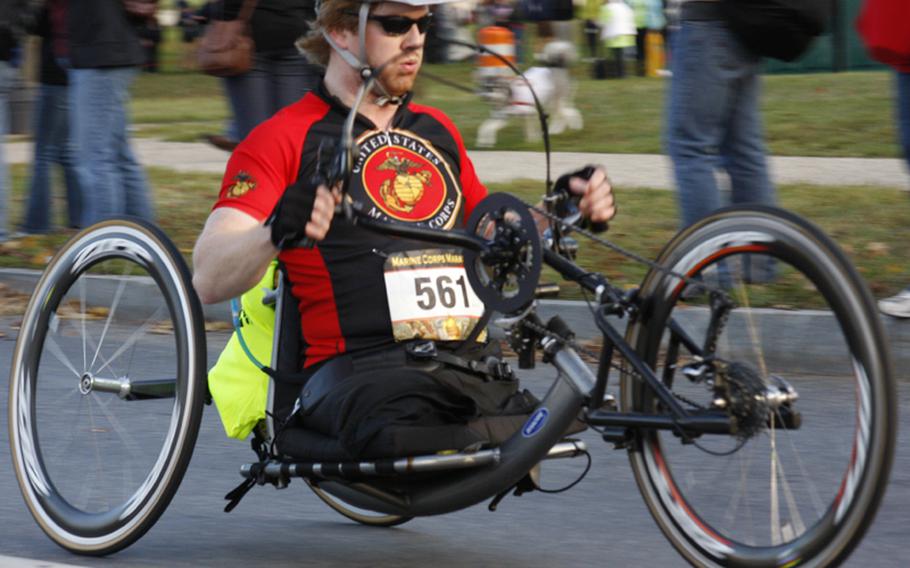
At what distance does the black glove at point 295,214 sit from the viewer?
Result: 3.15 m

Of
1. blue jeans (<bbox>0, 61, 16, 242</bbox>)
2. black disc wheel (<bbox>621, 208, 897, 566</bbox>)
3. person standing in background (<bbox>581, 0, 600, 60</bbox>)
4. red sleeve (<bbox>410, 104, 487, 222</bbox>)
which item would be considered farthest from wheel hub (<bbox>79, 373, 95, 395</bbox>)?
person standing in background (<bbox>581, 0, 600, 60</bbox>)

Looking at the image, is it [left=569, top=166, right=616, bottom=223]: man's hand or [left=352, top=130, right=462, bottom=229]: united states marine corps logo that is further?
[left=352, top=130, right=462, bottom=229]: united states marine corps logo

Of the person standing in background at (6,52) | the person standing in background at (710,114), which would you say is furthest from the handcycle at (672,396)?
the person standing in background at (6,52)

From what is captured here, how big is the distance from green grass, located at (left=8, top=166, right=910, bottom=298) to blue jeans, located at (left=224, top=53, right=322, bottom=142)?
100 centimetres

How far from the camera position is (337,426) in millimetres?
3395

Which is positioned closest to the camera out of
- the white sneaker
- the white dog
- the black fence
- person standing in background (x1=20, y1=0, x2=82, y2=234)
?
the white sneaker

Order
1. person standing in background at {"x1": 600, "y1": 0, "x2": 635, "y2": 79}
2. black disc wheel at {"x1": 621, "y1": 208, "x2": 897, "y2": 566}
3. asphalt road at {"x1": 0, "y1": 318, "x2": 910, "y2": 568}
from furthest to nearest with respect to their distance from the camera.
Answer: person standing in background at {"x1": 600, "y1": 0, "x2": 635, "y2": 79} < asphalt road at {"x1": 0, "y1": 318, "x2": 910, "y2": 568} < black disc wheel at {"x1": 621, "y1": 208, "x2": 897, "y2": 566}

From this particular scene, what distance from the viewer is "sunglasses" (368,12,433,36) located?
359 cm

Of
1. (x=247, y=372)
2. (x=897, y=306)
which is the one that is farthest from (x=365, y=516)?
(x=897, y=306)

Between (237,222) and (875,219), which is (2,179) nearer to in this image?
(875,219)

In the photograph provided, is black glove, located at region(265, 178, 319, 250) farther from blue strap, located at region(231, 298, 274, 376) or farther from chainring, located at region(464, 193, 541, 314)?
blue strap, located at region(231, 298, 274, 376)

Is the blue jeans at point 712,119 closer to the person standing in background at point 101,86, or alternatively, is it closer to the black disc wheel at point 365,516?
the black disc wheel at point 365,516

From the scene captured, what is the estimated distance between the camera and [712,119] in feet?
20.9

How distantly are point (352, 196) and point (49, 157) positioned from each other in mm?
5542
